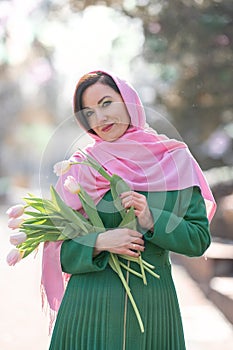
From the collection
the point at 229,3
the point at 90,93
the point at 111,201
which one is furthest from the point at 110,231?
the point at 229,3

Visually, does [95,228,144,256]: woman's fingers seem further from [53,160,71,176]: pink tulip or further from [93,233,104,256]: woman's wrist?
[53,160,71,176]: pink tulip

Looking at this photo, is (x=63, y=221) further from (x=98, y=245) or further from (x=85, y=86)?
(x=85, y=86)

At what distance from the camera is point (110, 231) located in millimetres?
2734

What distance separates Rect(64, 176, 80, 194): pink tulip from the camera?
2770 mm

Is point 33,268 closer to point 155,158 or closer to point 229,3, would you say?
point 229,3

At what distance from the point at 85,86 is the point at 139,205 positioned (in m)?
0.49

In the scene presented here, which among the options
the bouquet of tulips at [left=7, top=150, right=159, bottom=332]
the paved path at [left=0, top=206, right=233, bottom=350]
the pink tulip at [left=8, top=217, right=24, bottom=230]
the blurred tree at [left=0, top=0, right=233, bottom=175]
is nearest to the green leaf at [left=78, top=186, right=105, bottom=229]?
the bouquet of tulips at [left=7, top=150, right=159, bottom=332]

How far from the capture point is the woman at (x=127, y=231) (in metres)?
2.73

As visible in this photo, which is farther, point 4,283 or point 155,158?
point 4,283

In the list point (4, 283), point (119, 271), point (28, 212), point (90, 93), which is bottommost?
point (119, 271)

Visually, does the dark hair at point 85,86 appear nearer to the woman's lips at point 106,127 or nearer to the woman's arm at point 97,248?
the woman's lips at point 106,127

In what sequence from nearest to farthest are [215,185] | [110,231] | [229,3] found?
[110,231]
[229,3]
[215,185]

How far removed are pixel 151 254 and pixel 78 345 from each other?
368mm

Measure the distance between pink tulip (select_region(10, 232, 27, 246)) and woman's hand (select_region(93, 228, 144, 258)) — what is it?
0.76ft
